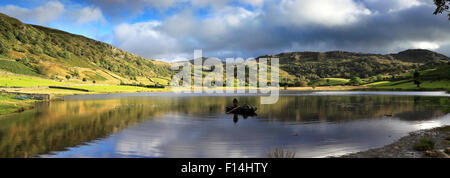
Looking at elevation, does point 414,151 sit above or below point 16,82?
below

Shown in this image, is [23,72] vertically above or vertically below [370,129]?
above

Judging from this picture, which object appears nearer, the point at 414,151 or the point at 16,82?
Result: the point at 414,151

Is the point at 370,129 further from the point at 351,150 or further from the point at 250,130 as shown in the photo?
the point at 250,130

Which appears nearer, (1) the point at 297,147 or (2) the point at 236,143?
(1) the point at 297,147

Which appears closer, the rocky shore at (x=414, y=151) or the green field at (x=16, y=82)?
the rocky shore at (x=414, y=151)

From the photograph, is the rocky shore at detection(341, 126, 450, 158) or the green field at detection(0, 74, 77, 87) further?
the green field at detection(0, 74, 77, 87)

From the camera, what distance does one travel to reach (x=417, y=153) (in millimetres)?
16219

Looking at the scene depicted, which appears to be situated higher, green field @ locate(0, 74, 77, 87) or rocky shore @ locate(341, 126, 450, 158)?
green field @ locate(0, 74, 77, 87)

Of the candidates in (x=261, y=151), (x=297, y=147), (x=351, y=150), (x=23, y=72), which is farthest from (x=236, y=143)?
(x=23, y=72)

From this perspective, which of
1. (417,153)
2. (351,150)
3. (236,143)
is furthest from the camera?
(236,143)

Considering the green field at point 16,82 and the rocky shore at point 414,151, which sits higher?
the green field at point 16,82
